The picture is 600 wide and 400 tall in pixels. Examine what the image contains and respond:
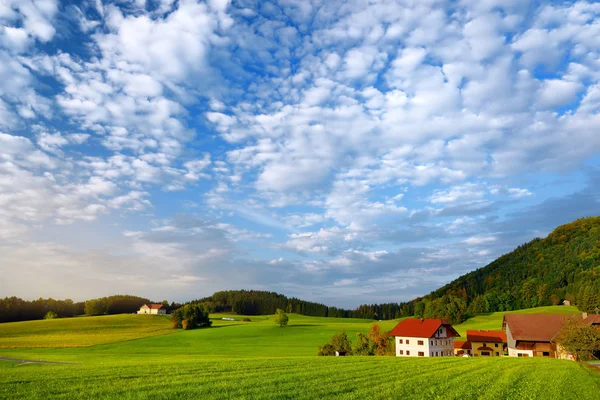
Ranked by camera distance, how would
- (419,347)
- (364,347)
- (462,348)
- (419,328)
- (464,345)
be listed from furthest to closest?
1. (464,345)
2. (462,348)
3. (419,328)
4. (419,347)
5. (364,347)

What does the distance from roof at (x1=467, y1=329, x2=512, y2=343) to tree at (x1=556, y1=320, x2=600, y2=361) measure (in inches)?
958

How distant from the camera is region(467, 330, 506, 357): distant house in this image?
8444 cm

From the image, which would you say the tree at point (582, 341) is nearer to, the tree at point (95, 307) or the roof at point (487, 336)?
the roof at point (487, 336)

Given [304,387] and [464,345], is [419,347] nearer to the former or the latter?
[464,345]

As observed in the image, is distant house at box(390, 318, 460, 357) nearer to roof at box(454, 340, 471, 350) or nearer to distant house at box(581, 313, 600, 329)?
roof at box(454, 340, 471, 350)

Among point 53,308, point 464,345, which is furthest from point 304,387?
point 53,308

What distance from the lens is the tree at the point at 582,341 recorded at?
190ft

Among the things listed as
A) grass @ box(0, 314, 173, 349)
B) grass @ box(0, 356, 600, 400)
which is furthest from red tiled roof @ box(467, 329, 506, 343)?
grass @ box(0, 314, 173, 349)

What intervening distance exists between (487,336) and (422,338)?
26.5 m

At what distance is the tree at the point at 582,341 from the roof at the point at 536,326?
8442mm

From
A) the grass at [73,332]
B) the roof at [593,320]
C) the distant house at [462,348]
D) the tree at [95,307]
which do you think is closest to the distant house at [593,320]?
the roof at [593,320]

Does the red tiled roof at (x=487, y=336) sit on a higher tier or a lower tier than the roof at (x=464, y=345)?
higher

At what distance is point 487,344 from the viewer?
85.9m

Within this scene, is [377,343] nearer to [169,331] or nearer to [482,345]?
[482,345]
